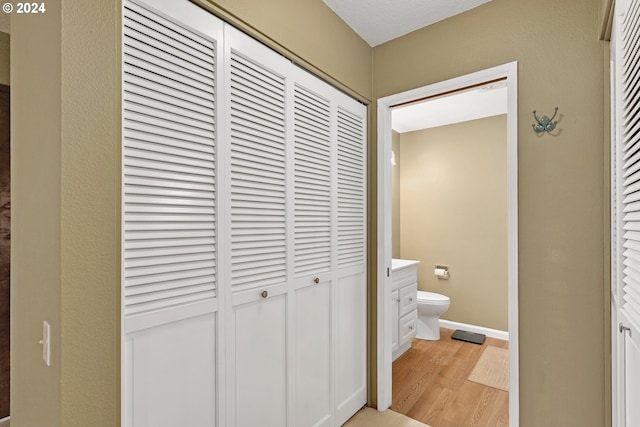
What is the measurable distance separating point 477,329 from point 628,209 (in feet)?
10.2

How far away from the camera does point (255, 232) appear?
1.46 m

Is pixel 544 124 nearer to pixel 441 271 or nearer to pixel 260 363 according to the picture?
pixel 260 363

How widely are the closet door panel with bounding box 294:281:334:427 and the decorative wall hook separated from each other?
141cm

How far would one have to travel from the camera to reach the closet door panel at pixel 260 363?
4.58 ft

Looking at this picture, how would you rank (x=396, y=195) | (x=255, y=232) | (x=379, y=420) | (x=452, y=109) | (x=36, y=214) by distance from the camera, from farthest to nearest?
(x=396, y=195), (x=452, y=109), (x=379, y=420), (x=255, y=232), (x=36, y=214)

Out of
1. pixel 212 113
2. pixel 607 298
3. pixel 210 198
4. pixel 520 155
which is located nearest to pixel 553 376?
pixel 607 298

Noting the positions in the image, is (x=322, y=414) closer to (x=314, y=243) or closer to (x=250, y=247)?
(x=314, y=243)

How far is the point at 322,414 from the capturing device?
1875mm

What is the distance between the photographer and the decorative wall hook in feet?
5.40

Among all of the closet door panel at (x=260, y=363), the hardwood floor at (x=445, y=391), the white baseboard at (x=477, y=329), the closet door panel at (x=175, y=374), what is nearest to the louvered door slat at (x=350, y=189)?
the closet door panel at (x=260, y=363)

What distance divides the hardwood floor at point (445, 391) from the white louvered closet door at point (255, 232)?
3.81ft

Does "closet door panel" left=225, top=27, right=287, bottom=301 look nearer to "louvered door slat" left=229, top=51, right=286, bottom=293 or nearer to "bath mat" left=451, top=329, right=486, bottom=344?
"louvered door slat" left=229, top=51, right=286, bottom=293

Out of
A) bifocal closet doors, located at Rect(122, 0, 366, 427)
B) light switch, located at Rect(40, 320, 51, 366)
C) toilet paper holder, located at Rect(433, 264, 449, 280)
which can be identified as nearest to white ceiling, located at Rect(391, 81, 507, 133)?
bifocal closet doors, located at Rect(122, 0, 366, 427)

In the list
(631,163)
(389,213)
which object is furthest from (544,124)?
(389,213)
